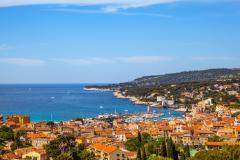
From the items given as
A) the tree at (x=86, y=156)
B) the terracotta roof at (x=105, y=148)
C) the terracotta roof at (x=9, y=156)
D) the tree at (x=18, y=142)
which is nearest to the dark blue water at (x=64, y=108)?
the tree at (x=18, y=142)

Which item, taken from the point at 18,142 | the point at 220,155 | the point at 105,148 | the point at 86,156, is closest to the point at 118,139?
the point at 18,142

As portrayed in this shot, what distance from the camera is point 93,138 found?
36.8 m

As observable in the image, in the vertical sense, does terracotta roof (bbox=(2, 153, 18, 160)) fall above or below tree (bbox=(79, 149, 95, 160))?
below

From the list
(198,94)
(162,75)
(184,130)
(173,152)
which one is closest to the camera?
(173,152)

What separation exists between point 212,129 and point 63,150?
20.6m

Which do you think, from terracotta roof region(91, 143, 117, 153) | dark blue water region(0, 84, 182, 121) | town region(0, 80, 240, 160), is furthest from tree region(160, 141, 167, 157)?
dark blue water region(0, 84, 182, 121)

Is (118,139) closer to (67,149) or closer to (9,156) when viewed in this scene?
(67,149)

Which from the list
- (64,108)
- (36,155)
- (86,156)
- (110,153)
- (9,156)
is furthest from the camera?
(64,108)

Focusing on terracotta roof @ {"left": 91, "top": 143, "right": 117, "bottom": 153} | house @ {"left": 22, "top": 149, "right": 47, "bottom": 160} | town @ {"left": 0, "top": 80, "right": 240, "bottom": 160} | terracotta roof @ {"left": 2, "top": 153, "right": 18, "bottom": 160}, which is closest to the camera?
terracotta roof @ {"left": 2, "top": 153, "right": 18, "bottom": 160}

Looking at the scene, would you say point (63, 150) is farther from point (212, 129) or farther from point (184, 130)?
point (212, 129)

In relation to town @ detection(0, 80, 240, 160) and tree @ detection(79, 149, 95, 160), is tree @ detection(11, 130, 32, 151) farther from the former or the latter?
tree @ detection(79, 149, 95, 160)

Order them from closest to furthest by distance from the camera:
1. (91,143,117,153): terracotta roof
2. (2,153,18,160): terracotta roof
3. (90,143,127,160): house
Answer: (2,153,18,160): terracotta roof < (90,143,127,160): house < (91,143,117,153): terracotta roof

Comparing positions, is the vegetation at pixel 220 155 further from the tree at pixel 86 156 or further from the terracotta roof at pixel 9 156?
the terracotta roof at pixel 9 156

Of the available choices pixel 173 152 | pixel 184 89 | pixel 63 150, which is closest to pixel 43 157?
pixel 63 150
